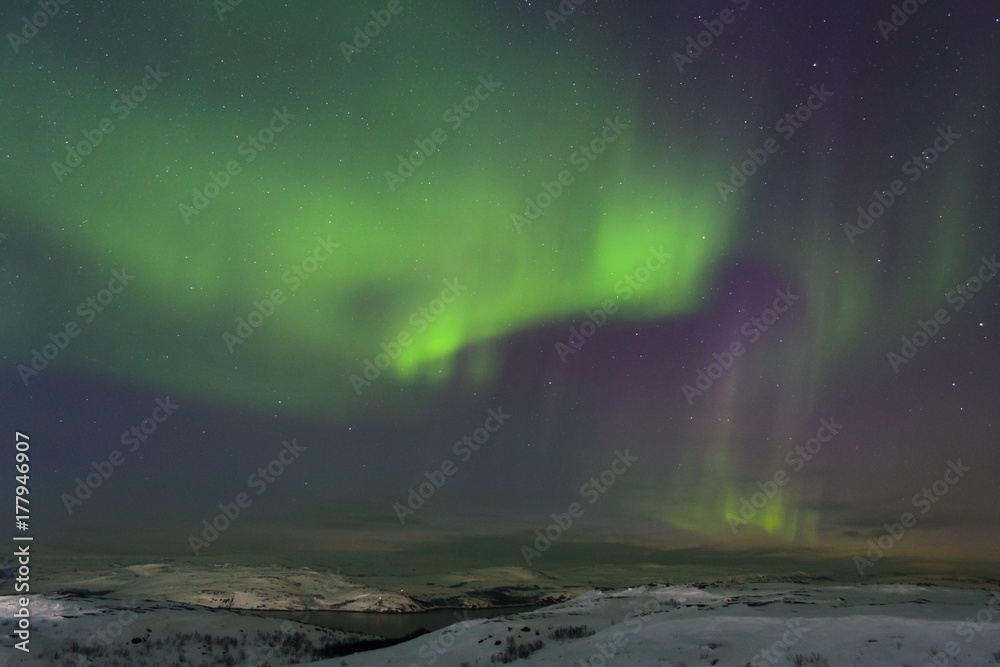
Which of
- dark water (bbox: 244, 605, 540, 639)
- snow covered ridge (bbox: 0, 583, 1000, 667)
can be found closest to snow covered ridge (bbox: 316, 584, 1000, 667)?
snow covered ridge (bbox: 0, 583, 1000, 667)

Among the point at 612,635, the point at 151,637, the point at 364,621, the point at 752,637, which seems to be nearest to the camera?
the point at 752,637

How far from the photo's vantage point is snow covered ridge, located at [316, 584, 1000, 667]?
17.4 metres

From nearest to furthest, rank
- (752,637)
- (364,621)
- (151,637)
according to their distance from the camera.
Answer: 1. (752,637)
2. (151,637)
3. (364,621)

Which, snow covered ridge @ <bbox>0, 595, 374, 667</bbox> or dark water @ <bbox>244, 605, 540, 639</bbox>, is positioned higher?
snow covered ridge @ <bbox>0, 595, 374, 667</bbox>

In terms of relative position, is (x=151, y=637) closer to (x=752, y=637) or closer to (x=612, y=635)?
(x=612, y=635)

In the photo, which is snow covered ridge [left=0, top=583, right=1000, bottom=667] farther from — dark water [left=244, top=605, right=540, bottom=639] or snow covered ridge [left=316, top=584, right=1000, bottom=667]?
dark water [left=244, top=605, right=540, bottom=639]

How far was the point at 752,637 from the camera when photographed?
63.2 feet

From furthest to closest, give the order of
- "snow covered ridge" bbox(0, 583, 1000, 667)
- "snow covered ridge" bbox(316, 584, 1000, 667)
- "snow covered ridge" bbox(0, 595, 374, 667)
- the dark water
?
the dark water, "snow covered ridge" bbox(0, 595, 374, 667), "snow covered ridge" bbox(0, 583, 1000, 667), "snow covered ridge" bbox(316, 584, 1000, 667)

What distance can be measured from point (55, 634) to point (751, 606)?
31.9 meters

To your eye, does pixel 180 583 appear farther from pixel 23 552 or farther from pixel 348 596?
pixel 23 552

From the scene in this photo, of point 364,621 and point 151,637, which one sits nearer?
point 151,637

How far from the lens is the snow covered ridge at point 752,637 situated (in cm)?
1738

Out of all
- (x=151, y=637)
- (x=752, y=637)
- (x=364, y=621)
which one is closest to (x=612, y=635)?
(x=752, y=637)

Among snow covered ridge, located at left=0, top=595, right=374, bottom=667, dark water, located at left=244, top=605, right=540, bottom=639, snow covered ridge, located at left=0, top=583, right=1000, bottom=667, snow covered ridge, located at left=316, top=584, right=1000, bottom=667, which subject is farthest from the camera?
dark water, located at left=244, top=605, right=540, bottom=639
